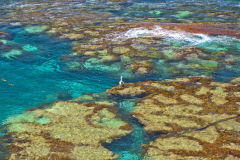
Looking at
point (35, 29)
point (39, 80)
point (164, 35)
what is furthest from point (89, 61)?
point (35, 29)

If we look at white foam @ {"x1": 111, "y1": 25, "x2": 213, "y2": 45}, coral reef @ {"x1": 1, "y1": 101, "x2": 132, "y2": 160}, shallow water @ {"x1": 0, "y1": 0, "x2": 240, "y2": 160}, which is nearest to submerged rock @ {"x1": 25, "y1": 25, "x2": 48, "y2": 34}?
shallow water @ {"x1": 0, "y1": 0, "x2": 240, "y2": 160}

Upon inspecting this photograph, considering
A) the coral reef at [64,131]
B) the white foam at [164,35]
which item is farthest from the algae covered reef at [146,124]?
the white foam at [164,35]

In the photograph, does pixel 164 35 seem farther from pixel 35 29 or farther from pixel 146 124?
pixel 146 124

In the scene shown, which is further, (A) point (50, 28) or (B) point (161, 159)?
(A) point (50, 28)

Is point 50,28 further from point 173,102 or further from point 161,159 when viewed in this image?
point 161,159

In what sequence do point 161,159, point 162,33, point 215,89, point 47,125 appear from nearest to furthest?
point 161,159 < point 47,125 < point 215,89 < point 162,33

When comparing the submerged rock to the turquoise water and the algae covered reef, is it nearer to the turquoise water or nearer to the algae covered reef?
the turquoise water

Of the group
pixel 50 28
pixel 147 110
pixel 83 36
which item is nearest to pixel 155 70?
→ pixel 147 110
